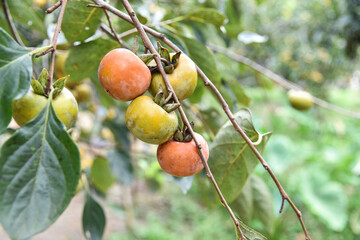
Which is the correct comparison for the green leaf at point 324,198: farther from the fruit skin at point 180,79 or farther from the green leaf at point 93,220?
the fruit skin at point 180,79

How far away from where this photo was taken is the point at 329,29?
3002mm

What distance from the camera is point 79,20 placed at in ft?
1.92

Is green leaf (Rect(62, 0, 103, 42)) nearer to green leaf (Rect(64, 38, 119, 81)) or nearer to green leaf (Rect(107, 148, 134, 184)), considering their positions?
green leaf (Rect(64, 38, 119, 81))

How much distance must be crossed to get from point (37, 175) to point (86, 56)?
0.34m

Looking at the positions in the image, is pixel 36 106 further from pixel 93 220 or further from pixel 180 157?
pixel 93 220

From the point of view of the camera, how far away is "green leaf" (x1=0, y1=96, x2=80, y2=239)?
33 centimetres

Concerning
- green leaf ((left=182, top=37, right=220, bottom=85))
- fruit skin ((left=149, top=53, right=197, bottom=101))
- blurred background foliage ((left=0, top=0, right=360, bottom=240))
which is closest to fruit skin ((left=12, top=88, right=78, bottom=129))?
fruit skin ((left=149, top=53, right=197, bottom=101))

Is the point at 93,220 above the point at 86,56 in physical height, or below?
below

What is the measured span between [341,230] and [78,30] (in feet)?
11.9

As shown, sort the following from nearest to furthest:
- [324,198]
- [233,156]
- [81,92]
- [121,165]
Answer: [233,156] → [81,92] → [121,165] → [324,198]

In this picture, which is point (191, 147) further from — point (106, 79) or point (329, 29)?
point (329, 29)

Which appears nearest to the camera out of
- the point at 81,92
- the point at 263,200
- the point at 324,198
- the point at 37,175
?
the point at 37,175

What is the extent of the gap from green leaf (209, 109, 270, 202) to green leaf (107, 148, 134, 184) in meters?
0.72

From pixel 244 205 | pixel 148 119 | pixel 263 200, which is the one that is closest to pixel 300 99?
pixel 263 200
